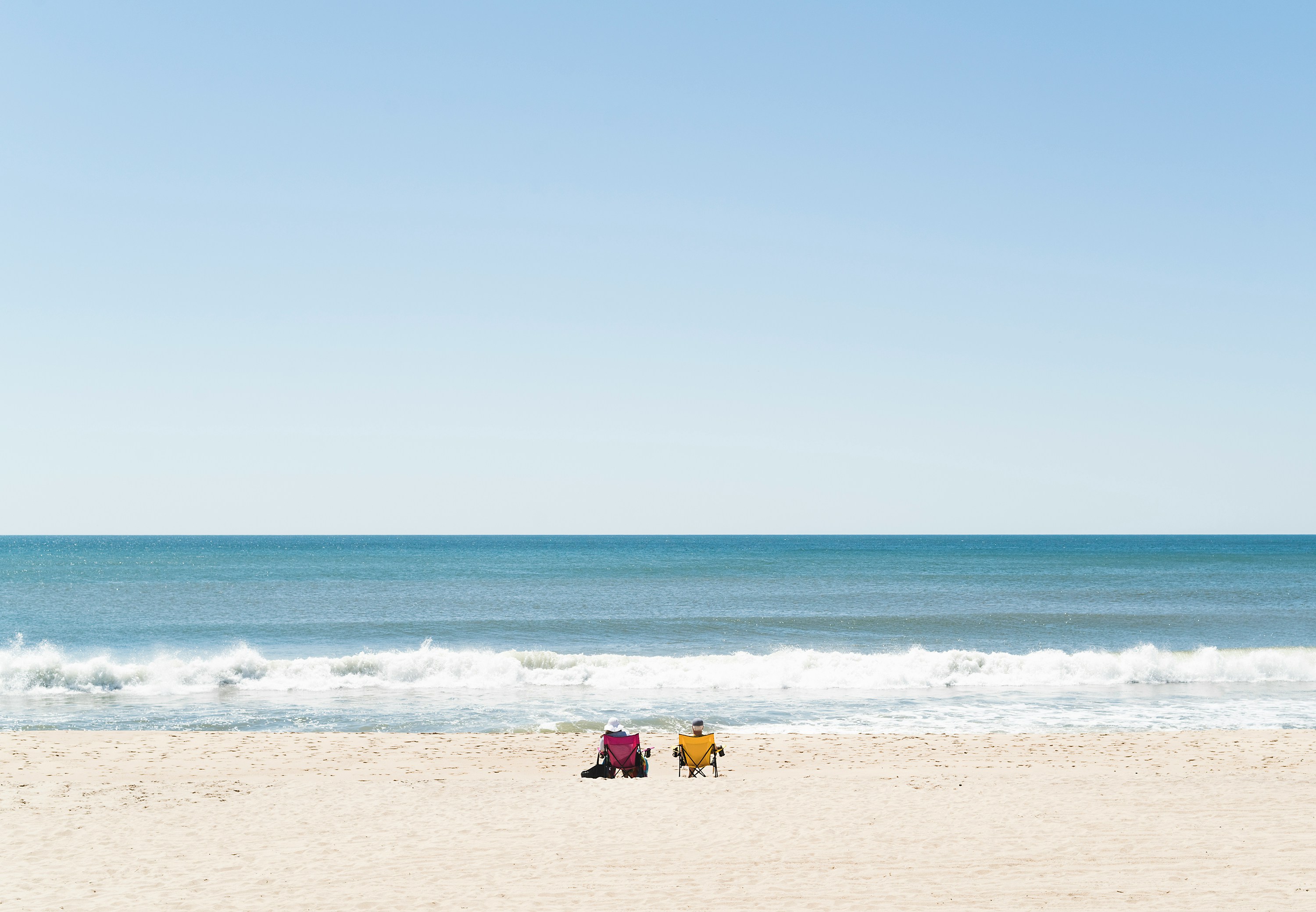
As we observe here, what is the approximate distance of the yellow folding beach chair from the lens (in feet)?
44.5

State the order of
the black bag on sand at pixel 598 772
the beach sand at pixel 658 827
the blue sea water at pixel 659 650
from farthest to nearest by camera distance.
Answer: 1. the blue sea water at pixel 659 650
2. the black bag on sand at pixel 598 772
3. the beach sand at pixel 658 827

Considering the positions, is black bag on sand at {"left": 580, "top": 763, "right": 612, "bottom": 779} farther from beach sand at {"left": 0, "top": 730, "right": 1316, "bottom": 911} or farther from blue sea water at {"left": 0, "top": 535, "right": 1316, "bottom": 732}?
blue sea water at {"left": 0, "top": 535, "right": 1316, "bottom": 732}

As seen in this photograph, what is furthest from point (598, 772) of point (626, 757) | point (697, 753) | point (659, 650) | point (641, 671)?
point (659, 650)

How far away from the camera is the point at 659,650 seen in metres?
29.8

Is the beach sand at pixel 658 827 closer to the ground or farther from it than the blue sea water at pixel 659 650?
farther from it

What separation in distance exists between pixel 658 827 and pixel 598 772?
123 inches

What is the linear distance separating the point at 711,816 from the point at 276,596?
1671 inches

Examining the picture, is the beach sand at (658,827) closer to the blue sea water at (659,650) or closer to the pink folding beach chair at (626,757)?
the pink folding beach chair at (626,757)

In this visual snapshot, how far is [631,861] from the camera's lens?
929cm

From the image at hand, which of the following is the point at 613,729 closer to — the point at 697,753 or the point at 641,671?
the point at 697,753

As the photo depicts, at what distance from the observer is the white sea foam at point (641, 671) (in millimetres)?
22969

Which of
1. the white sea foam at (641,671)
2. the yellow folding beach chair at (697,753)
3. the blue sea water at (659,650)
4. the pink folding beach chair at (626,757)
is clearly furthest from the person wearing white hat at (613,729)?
the white sea foam at (641,671)

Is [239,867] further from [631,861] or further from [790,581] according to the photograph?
[790,581]

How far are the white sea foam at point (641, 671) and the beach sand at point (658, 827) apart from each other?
760 centimetres
